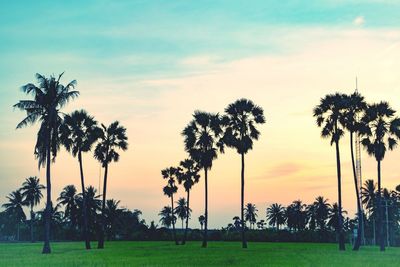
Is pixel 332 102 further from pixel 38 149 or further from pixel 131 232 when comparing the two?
pixel 131 232

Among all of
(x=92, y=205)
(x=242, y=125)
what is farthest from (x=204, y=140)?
(x=92, y=205)

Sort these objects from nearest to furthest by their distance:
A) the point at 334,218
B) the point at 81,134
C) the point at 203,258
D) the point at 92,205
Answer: the point at 203,258
the point at 81,134
the point at 92,205
the point at 334,218

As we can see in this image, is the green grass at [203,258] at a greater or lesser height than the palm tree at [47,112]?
lesser

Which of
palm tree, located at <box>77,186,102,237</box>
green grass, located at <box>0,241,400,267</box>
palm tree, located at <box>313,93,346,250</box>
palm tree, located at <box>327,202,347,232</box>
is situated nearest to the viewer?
green grass, located at <box>0,241,400,267</box>

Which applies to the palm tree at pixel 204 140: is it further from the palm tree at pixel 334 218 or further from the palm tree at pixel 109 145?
the palm tree at pixel 334 218

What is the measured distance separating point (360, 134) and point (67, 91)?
35585mm

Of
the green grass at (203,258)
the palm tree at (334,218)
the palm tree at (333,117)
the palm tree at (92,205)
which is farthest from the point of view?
the palm tree at (334,218)

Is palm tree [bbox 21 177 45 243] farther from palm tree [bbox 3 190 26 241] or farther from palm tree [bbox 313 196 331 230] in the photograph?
palm tree [bbox 313 196 331 230]

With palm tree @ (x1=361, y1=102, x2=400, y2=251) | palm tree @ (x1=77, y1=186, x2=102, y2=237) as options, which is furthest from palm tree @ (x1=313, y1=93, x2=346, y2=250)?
palm tree @ (x1=77, y1=186, x2=102, y2=237)

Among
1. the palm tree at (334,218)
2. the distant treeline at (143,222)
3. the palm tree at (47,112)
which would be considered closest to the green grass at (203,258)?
the palm tree at (47,112)

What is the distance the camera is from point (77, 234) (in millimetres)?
153500

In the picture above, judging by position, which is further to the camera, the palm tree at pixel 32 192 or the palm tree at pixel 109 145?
the palm tree at pixel 32 192

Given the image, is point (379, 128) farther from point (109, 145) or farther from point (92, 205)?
point (92, 205)

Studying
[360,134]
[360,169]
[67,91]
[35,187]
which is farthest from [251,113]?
[35,187]
